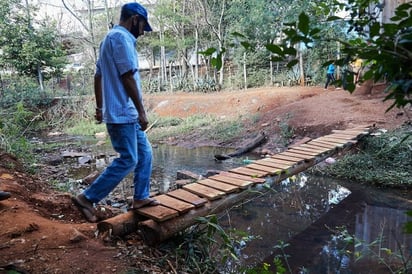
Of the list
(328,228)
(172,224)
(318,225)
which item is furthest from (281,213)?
(172,224)

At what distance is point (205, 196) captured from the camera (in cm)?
249

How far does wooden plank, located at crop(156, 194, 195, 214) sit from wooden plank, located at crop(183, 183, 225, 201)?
0.21 m

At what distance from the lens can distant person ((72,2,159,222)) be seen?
2.07m

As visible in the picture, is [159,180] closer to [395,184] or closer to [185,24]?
[395,184]

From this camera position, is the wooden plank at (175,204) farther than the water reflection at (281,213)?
No

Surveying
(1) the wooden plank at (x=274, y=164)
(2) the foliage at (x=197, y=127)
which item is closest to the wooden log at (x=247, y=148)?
(2) the foliage at (x=197, y=127)

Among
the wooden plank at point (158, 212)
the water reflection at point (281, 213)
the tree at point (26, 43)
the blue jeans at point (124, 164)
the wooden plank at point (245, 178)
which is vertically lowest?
the water reflection at point (281, 213)

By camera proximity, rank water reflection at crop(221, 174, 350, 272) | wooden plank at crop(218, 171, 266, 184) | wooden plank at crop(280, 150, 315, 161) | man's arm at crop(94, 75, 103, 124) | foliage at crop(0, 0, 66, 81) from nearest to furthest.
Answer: man's arm at crop(94, 75, 103, 124)
wooden plank at crop(218, 171, 266, 184)
water reflection at crop(221, 174, 350, 272)
wooden plank at crop(280, 150, 315, 161)
foliage at crop(0, 0, 66, 81)

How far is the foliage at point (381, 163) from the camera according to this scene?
14.4 feet

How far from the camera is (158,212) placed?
2172 mm

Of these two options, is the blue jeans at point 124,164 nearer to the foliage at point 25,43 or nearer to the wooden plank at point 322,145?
the wooden plank at point 322,145

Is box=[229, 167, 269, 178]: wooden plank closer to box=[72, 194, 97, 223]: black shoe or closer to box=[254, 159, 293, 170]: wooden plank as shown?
box=[254, 159, 293, 170]: wooden plank

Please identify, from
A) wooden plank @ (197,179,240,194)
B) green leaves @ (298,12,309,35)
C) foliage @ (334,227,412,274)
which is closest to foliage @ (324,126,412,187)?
foliage @ (334,227,412,274)

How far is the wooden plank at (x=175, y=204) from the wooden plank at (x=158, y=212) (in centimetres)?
5
